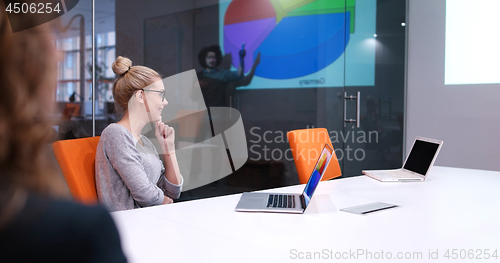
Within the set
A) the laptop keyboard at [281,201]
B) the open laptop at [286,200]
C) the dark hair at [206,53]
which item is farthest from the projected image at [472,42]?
the laptop keyboard at [281,201]

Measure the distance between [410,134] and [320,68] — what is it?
4.86 feet

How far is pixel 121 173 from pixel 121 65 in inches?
24.1

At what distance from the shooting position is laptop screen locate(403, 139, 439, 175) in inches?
91.7

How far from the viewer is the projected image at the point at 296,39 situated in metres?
3.98

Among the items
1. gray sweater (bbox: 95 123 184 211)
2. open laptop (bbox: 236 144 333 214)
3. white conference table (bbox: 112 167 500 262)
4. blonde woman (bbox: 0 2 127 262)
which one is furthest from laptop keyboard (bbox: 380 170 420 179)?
blonde woman (bbox: 0 2 127 262)

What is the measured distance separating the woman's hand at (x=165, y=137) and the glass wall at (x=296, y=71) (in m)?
1.29

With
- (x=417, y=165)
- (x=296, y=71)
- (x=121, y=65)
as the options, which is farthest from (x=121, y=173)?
(x=296, y=71)

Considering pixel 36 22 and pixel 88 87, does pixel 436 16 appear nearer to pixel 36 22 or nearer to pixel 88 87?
pixel 88 87

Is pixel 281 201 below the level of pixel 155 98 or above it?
below

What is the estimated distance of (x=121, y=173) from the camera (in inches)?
71.3

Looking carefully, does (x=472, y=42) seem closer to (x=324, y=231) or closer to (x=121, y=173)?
(x=324, y=231)

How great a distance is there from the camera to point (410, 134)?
181 inches

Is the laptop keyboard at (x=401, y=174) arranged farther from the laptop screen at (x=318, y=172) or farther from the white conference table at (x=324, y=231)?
the laptop screen at (x=318, y=172)

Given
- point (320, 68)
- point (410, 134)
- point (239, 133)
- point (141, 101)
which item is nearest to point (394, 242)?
point (141, 101)
